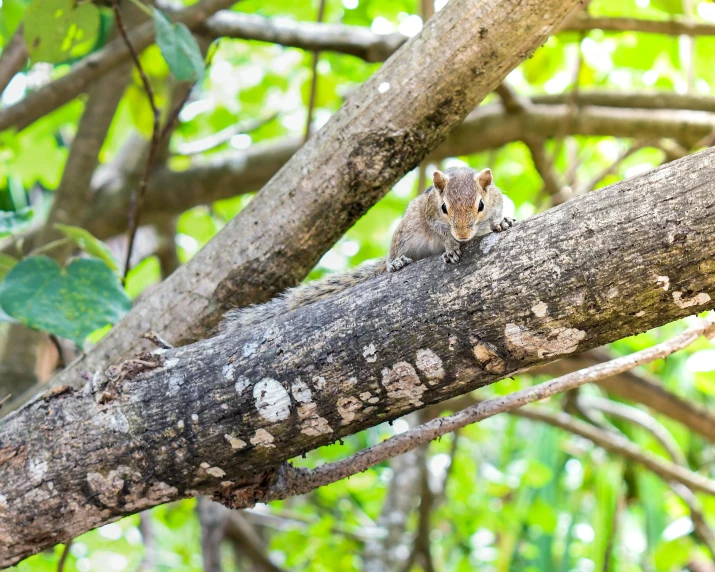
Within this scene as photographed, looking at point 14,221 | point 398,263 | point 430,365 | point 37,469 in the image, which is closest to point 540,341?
point 430,365

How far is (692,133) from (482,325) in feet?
8.64

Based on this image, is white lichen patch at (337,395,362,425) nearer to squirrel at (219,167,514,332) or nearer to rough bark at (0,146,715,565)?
rough bark at (0,146,715,565)

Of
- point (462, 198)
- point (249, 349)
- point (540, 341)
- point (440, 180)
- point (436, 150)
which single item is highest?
point (436, 150)

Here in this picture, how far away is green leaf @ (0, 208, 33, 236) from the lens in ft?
7.26

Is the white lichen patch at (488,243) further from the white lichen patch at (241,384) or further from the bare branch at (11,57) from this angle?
the bare branch at (11,57)

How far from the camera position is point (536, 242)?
141 cm

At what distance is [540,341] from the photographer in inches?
54.7

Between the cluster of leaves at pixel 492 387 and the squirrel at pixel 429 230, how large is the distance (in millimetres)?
1387

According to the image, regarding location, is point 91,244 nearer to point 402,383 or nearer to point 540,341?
point 402,383

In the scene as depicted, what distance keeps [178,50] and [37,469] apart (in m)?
1.15

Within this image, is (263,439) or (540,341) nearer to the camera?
(540,341)

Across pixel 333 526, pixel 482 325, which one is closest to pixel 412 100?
pixel 482 325

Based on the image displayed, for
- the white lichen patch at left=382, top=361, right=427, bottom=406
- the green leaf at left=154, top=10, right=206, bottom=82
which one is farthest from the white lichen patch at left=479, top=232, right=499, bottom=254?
the green leaf at left=154, top=10, right=206, bottom=82

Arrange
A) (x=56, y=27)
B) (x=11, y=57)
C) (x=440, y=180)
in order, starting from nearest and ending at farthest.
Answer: (x=56, y=27)
(x=440, y=180)
(x=11, y=57)
